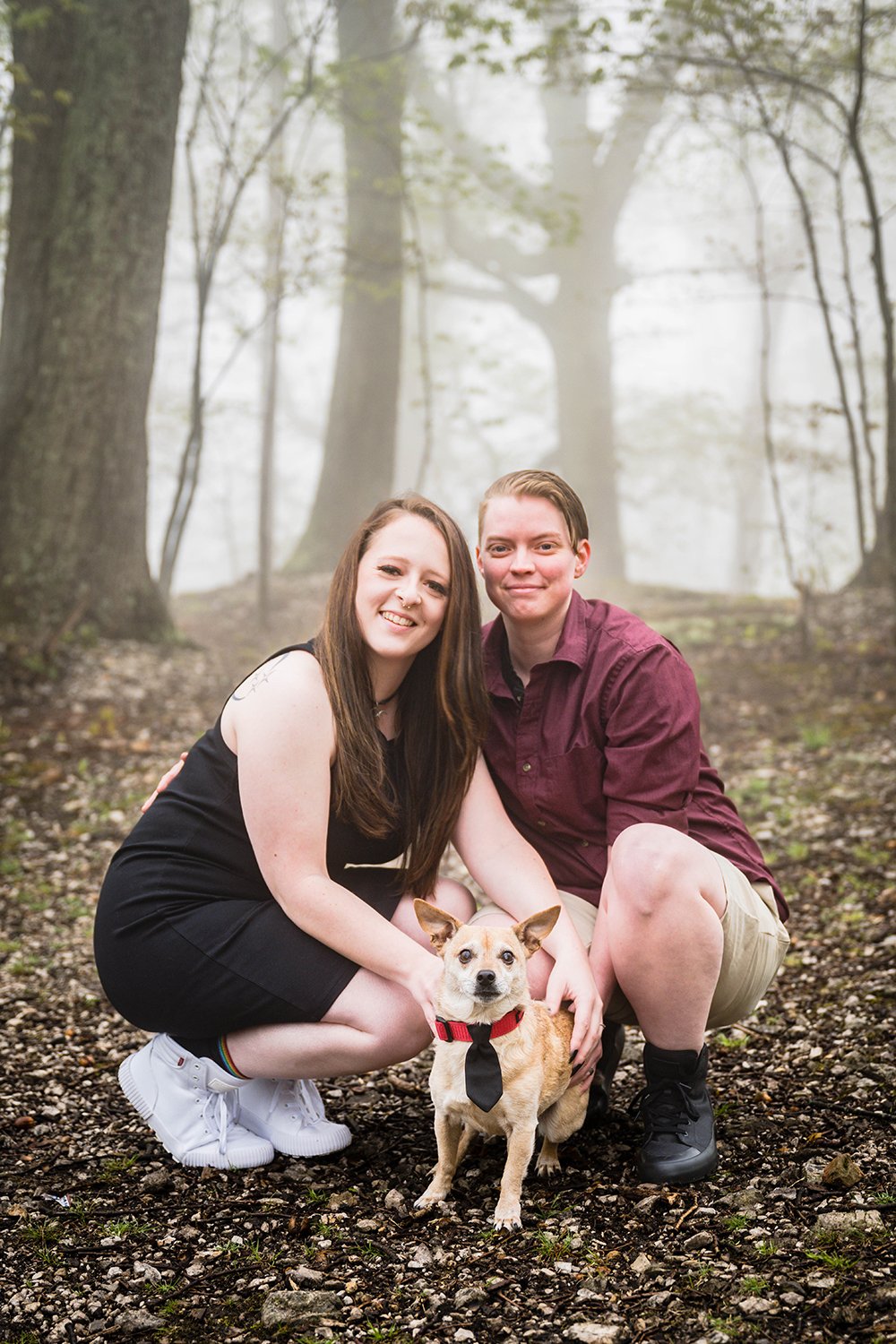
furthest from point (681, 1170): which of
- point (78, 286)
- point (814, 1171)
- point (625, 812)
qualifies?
point (78, 286)

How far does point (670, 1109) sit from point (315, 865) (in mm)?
1144

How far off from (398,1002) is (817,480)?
3163 centimetres

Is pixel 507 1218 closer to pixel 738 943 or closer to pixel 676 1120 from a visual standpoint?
pixel 676 1120

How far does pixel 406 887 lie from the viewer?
3109 mm

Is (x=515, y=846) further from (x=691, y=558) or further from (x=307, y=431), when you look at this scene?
(x=691, y=558)

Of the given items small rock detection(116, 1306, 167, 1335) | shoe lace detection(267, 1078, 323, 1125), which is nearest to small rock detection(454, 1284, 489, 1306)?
small rock detection(116, 1306, 167, 1335)

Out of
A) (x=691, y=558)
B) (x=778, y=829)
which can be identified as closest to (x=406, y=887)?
(x=778, y=829)

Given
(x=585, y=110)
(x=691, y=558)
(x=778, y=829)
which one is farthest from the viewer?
(x=691, y=558)

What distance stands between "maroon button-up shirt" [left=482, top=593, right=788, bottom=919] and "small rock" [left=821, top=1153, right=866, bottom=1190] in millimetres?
759

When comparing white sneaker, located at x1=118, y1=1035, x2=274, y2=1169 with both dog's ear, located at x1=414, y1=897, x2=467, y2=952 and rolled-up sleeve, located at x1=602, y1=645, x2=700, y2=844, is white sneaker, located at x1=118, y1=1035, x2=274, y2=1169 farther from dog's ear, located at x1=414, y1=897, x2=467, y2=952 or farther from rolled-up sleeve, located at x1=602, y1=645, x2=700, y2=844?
rolled-up sleeve, located at x1=602, y1=645, x2=700, y2=844

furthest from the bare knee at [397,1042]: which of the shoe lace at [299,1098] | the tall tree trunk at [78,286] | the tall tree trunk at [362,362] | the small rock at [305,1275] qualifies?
the tall tree trunk at [362,362]

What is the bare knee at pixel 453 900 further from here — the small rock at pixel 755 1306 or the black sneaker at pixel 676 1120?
the small rock at pixel 755 1306

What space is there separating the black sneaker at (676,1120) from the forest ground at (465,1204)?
54 mm

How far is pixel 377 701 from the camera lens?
2.97m
